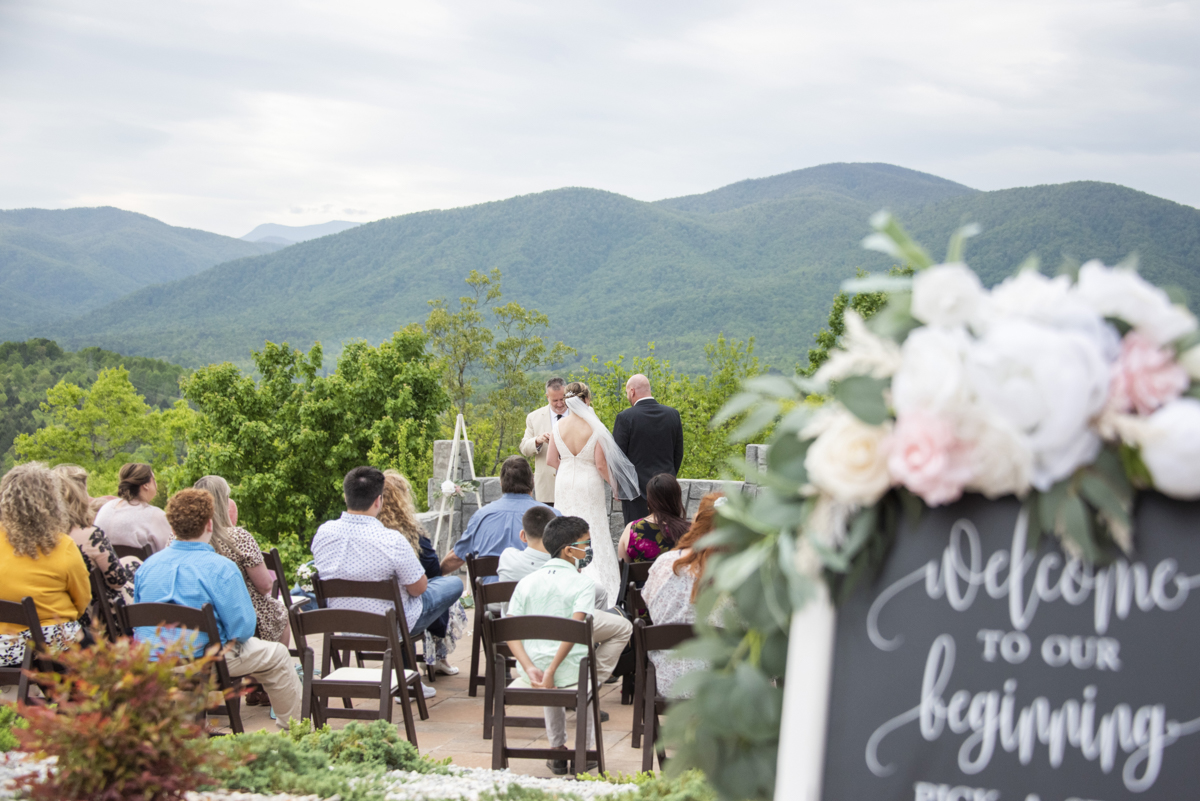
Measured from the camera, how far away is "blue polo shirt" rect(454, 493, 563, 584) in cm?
564

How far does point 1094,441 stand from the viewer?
3.92ft

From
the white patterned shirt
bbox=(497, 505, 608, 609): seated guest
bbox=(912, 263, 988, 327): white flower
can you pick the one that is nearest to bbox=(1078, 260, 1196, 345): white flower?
bbox=(912, 263, 988, 327): white flower

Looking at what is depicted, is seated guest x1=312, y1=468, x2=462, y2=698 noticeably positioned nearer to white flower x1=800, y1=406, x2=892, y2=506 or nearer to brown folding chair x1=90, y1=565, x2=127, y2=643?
brown folding chair x1=90, y1=565, x2=127, y2=643

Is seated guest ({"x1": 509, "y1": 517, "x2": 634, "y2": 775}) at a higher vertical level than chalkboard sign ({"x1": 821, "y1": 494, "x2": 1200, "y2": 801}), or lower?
lower

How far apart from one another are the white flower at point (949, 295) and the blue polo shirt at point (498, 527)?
447 centimetres

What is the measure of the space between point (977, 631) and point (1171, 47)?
8346 cm

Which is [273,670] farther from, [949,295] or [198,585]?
[949,295]

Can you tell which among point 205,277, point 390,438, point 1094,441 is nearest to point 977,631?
point 1094,441

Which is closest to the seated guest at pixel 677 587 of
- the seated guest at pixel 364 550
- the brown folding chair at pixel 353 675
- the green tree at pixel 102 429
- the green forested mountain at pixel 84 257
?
the brown folding chair at pixel 353 675

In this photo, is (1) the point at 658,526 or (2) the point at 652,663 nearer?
(2) the point at 652,663

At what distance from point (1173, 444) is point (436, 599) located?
14.8 ft

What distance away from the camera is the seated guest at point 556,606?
13.2 feet

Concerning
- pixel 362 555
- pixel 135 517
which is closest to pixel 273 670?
pixel 362 555

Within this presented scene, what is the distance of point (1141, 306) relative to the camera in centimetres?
118
